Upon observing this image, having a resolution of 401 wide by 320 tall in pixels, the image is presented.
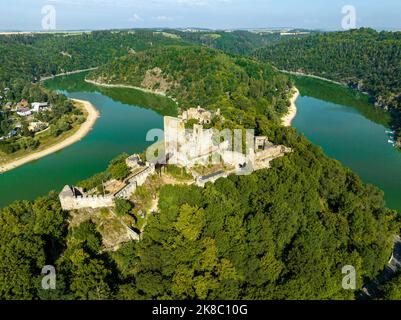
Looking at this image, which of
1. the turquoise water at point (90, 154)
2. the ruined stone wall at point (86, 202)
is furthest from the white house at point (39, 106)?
the ruined stone wall at point (86, 202)

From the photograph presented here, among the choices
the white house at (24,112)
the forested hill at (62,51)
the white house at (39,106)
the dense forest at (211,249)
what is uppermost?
the forested hill at (62,51)

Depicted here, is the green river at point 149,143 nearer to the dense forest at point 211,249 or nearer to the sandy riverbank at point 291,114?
the sandy riverbank at point 291,114

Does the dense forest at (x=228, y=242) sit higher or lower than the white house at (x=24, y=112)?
lower

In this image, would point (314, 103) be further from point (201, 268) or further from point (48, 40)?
point (48, 40)

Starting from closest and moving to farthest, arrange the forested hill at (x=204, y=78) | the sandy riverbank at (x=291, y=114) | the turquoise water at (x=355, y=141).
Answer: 1. the turquoise water at (x=355, y=141)
2. the sandy riverbank at (x=291, y=114)
3. the forested hill at (x=204, y=78)

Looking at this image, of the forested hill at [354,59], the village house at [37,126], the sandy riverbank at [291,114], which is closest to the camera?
the village house at [37,126]

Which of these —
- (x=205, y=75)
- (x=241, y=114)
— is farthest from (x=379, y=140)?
(x=205, y=75)

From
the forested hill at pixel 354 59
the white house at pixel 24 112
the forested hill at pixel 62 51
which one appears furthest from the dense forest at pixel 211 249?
the forested hill at pixel 62 51

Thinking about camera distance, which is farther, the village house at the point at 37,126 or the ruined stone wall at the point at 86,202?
the village house at the point at 37,126
